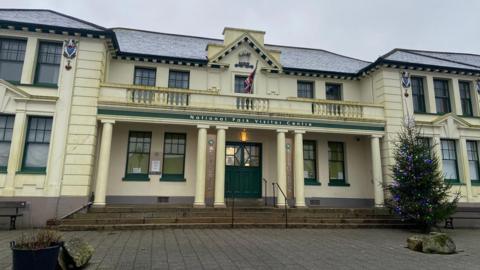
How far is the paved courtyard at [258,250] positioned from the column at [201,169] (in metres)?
2.39

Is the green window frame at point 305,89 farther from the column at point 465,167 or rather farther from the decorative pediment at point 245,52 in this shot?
the column at point 465,167

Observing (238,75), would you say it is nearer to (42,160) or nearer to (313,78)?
(313,78)

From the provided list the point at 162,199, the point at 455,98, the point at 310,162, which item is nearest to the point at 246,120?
the point at 310,162

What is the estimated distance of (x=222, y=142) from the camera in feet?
44.5

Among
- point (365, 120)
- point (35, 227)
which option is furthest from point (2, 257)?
point (365, 120)

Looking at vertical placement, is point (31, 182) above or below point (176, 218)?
above

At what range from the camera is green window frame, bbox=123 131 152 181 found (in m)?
14.3

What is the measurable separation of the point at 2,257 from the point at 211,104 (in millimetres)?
9138

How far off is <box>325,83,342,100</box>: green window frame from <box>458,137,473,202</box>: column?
6.48 meters

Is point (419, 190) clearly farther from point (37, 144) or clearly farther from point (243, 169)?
point (37, 144)

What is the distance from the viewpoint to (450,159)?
52.4 feet

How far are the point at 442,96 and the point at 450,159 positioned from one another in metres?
3.37

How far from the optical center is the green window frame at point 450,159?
1577 cm

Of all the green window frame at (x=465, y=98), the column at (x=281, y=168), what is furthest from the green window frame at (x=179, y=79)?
the green window frame at (x=465, y=98)
